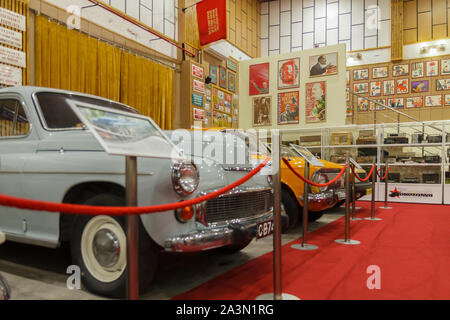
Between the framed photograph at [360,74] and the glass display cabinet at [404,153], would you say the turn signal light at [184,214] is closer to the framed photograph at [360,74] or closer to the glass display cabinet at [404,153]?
the glass display cabinet at [404,153]

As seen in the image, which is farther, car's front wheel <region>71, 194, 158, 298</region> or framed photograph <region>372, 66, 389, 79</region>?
framed photograph <region>372, 66, 389, 79</region>

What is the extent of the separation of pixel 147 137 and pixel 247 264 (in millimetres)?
1774

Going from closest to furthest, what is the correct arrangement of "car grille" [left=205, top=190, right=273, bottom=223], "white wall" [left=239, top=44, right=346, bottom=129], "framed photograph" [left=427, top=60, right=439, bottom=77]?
"car grille" [left=205, top=190, right=273, bottom=223]
"white wall" [left=239, top=44, right=346, bottom=129]
"framed photograph" [left=427, top=60, right=439, bottom=77]

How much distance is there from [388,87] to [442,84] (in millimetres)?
1909

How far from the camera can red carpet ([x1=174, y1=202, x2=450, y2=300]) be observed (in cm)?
227

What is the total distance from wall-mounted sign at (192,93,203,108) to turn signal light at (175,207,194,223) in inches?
313

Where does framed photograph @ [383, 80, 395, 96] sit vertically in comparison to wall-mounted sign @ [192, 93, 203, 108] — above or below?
above

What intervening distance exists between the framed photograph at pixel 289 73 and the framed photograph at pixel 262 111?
73 centimetres

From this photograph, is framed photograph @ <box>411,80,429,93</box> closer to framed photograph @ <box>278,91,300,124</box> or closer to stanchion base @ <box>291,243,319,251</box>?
framed photograph @ <box>278,91,300,124</box>

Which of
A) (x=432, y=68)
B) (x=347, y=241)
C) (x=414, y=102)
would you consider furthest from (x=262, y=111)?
(x=347, y=241)

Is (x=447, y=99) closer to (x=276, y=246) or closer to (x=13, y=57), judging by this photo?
(x=276, y=246)

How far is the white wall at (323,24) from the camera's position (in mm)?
13719

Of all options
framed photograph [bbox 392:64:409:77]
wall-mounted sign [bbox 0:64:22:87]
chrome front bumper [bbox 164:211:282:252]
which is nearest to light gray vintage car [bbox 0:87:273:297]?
chrome front bumper [bbox 164:211:282:252]
